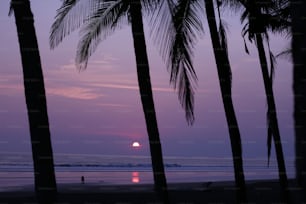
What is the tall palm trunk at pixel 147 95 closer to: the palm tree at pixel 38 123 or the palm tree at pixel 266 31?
the palm tree at pixel 266 31

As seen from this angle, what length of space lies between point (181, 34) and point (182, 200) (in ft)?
18.1

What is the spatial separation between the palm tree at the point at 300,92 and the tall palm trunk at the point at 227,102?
6.54 meters

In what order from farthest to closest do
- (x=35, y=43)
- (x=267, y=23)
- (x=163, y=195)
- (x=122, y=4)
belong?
(x=267, y=23)
(x=122, y=4)
(x=163, y=195)
(x=35, y=43)

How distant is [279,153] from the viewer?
11.5m

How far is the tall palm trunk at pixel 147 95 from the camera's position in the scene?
8266 mm

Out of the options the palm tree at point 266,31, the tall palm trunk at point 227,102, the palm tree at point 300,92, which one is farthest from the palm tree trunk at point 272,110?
the palm tree at point 300,92

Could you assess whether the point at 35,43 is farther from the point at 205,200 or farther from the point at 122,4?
the point at 205,200

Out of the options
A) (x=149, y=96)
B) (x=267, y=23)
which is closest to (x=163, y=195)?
(x=149, y=96)

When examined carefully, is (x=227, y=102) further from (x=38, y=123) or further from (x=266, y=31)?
(x=38, y=123)

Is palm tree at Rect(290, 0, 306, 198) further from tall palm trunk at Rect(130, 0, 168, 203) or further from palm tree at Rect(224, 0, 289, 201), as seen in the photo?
palm tree at Rect(224, 0, 289, 201)

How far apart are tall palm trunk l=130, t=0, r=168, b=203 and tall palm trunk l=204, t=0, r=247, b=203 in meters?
1.47

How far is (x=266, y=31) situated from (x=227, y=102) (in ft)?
7.05

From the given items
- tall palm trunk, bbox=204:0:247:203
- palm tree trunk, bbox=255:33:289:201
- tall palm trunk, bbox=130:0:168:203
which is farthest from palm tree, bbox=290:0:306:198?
palm tree trunk, bbox=255:33:289:201

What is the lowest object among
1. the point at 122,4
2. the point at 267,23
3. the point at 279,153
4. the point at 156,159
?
the point at 279,153
